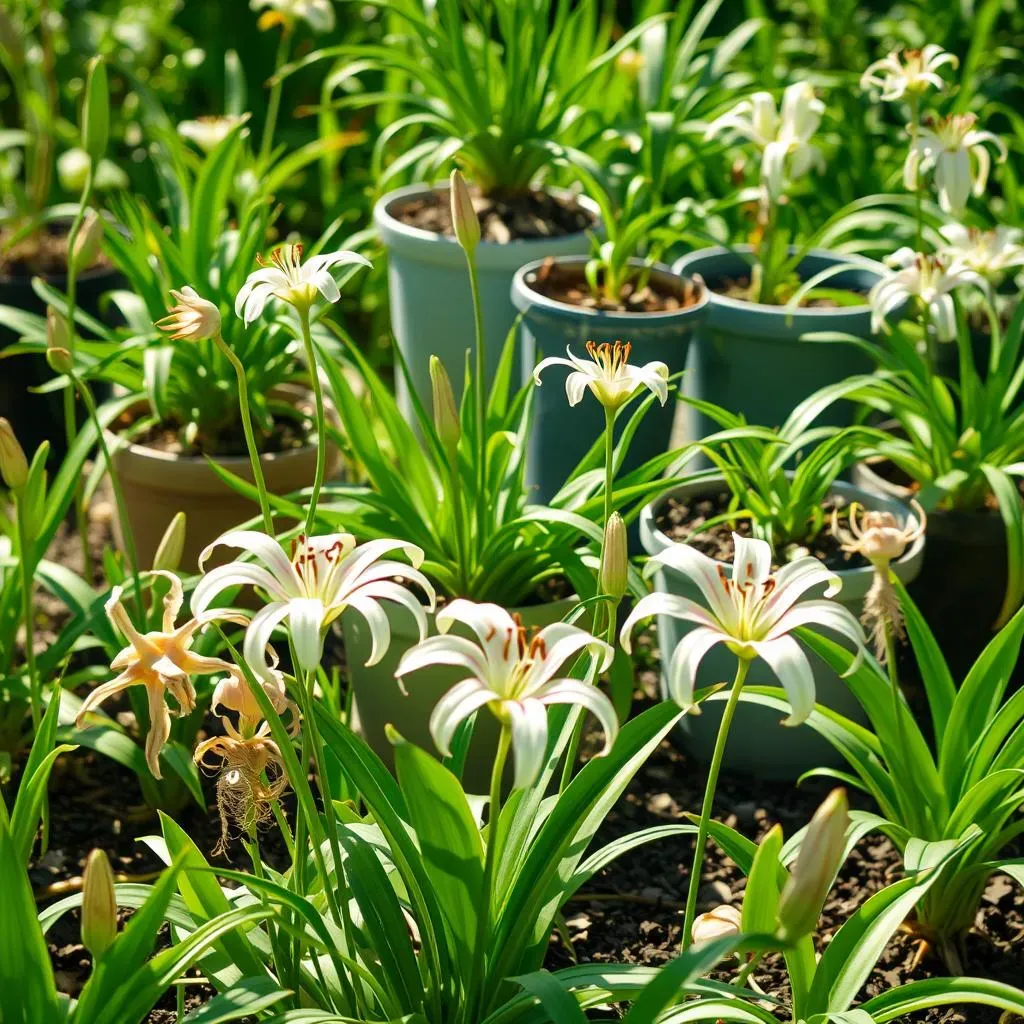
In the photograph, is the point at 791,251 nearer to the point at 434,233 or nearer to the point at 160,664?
the point at 434,233

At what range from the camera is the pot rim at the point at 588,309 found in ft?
8.24

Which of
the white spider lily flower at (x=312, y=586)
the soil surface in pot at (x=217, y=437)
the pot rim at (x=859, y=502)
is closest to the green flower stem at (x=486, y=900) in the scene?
the white spider lily flower at (x=312, y=586)

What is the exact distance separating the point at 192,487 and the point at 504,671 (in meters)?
1.51

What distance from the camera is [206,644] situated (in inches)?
84.0

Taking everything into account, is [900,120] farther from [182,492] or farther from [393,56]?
[182,492]

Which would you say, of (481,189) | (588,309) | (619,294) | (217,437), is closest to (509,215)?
(481,189)

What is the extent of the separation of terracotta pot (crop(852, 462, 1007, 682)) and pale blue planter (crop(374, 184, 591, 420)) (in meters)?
0.86

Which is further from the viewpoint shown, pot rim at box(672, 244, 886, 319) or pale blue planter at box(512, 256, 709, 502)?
pot rim at box(672, 244, 886, 319)

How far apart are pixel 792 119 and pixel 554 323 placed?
26.2 inches

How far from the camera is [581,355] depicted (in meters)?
2.63

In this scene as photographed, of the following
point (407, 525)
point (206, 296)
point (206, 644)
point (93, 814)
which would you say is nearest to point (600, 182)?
point (206, 296)

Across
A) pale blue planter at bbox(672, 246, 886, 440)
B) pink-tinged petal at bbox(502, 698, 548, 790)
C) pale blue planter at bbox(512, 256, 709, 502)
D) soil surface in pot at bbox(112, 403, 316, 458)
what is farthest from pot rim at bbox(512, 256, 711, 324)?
pink-tinged petal at bbox(502, 698, 548, 790)

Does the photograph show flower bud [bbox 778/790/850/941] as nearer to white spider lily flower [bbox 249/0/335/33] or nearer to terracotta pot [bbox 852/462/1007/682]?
terracotta pot [bbox 852/462/1007/682]

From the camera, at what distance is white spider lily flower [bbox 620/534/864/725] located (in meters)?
1.20
